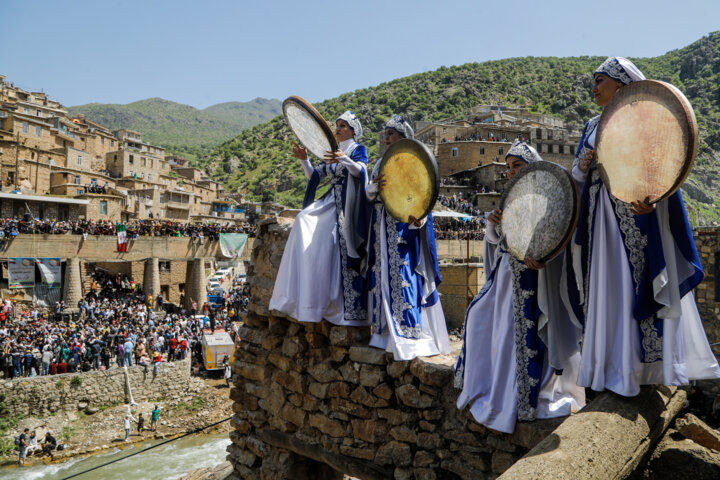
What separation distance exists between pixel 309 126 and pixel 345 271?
1662 mm

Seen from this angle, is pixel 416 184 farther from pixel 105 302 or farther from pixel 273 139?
pixel 273 139

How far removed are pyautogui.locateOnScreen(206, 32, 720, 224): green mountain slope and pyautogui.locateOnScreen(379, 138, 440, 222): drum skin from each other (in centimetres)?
6334

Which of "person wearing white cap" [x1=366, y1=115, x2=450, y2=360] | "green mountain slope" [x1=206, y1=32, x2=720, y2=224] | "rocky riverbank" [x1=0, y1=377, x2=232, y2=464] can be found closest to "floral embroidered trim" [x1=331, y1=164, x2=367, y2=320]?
"person wearing white cap" [x1=366, y1=115, x2=450, y2=360]

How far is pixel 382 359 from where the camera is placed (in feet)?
15.3

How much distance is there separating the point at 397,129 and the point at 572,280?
2251 mm

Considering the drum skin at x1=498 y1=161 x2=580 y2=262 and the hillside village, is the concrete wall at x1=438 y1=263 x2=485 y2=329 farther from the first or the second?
the hillside village

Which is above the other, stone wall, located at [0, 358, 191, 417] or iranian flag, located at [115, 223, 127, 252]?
iranian flag, located at [115, 223, 127, 252]

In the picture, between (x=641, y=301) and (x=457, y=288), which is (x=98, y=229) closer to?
(x=457, y=288)

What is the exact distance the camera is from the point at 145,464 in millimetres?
18078

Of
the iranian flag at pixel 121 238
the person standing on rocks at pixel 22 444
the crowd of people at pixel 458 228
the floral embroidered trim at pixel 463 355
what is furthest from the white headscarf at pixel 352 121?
the crowd of people at pixel 458 228

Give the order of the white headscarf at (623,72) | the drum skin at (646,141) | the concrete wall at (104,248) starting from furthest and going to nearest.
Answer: the concrete wall at (104,248), the white headscarf at (623,72), the drum skin at (646,141)

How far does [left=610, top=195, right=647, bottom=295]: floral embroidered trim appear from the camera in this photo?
3.23m

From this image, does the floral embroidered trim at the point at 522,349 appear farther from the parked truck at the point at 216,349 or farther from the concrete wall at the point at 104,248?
the concrete wall at the point at 104,248

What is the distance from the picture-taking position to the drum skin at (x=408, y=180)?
4.44m
